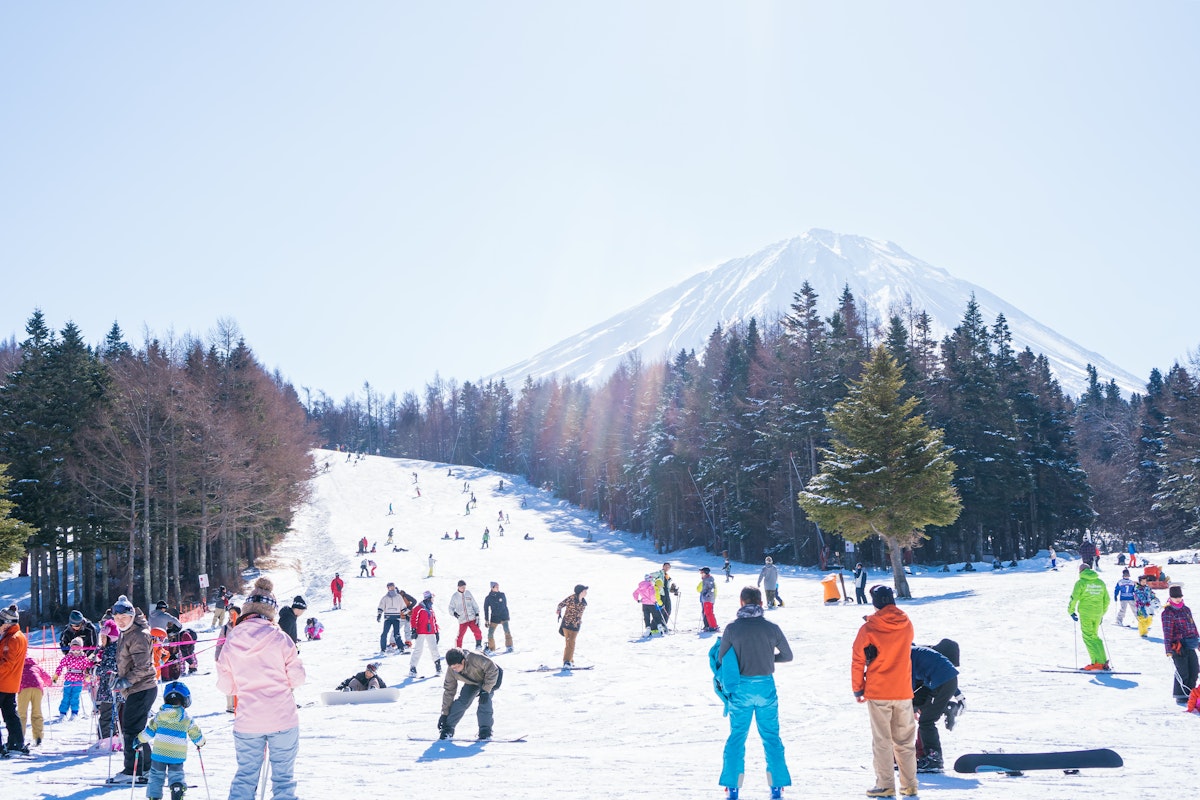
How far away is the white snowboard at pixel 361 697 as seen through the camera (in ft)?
45.5

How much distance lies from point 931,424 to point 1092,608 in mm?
34251

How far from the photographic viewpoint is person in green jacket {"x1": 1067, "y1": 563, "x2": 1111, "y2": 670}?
1260cm

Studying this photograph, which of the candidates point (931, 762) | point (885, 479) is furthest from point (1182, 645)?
point (885, 479)

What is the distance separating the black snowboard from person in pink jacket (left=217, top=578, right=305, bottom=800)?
6.00 m

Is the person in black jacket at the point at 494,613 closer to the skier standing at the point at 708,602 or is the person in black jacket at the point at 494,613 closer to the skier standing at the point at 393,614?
the skier standing at the point at 393,614

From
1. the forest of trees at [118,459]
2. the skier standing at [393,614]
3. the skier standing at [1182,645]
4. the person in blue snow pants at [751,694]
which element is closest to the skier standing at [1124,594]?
the skier standing at [1182,645]

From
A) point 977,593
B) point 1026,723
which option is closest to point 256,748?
point 1026,723

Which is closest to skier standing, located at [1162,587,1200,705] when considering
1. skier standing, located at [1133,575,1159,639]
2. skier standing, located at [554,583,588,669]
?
skier standing, located at [1133,575,1159,639]

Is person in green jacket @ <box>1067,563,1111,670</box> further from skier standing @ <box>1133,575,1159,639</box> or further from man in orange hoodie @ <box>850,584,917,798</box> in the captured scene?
man in orange hoodie @ <box>850,584,917,798</box>

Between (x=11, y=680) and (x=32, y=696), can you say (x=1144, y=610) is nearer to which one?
(x=11, y=680)

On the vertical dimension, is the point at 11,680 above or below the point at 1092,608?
above

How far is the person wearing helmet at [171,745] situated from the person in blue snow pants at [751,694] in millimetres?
4629

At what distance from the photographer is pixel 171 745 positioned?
7.00m

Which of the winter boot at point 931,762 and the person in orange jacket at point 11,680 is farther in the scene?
the person in orange jacket at point 11,680
